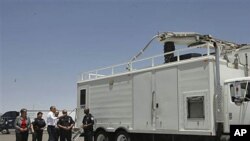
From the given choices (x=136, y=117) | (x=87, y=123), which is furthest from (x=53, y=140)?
→ (x=136, y=117)

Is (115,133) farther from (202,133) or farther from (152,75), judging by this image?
(202,133)

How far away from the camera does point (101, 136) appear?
50.7ft

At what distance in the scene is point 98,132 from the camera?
1561 centimetres

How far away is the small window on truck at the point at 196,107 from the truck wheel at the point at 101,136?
438 cm

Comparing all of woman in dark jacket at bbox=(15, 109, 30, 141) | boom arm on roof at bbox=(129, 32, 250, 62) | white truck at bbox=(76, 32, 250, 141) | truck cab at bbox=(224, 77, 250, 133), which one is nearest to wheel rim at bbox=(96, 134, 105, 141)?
white truck at bbox=(76, 32, 250, 141)

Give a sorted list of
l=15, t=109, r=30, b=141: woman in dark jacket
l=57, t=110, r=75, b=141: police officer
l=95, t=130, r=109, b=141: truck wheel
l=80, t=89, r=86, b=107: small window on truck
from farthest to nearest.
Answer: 1. l=80, t=89, r=86, b=107: small window on truck
2. l=95, t=130, r=109, b=141: truck wheel
3. l=57, t=110, r=75, b=141: police officer
4. l=15, t=109, r=30, b=141: woman in dark jacket

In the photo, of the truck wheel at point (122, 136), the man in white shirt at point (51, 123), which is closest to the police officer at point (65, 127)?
the man in white shirt at point (51, 123)

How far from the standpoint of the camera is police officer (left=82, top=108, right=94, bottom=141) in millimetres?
15328

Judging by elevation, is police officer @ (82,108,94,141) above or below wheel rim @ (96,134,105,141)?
above

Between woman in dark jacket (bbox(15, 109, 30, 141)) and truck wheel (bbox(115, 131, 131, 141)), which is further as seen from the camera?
truck wheel (bbox(115, 131, 131, 141))

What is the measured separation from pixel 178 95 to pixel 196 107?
0.77 m

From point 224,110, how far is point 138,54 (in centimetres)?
662

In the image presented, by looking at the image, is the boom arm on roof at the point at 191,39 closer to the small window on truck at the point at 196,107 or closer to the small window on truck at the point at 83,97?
the small window on truck at the point at 196,107

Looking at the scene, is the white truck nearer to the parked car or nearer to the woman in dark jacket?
the woman in dark jacket
